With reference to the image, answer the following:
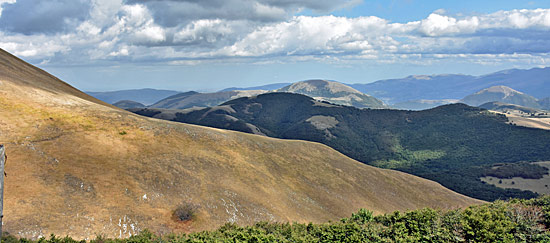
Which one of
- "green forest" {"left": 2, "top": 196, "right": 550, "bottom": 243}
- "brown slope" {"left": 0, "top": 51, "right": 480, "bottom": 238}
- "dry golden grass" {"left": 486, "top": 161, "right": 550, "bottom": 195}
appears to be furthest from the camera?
"dry golden grass" {"left": 486, "top": 161, "right": 550, "bottom": 195}

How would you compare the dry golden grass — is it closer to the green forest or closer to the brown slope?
the brown slope

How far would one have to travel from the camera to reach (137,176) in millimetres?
44000

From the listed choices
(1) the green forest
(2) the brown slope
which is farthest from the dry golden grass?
(1) the green forest

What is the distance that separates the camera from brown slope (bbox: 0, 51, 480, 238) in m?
35.0

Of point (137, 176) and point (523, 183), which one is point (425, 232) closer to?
point (137, 176)

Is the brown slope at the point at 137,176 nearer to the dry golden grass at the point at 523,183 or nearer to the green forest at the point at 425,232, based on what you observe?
the green forest at the point at 425,232

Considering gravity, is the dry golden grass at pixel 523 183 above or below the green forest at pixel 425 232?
below

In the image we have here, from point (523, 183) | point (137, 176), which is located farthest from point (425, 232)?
point (523, 183)

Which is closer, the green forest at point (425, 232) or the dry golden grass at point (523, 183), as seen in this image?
the green forest at point (425, 232)

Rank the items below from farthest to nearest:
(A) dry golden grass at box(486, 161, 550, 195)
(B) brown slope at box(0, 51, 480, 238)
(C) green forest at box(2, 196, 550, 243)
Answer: (A) dry golden grass at box(486, 161, 550, 195), (B) brown slope at box(0, 51, 480, 238), (C) green forest at box(2, 196, 550, 243)

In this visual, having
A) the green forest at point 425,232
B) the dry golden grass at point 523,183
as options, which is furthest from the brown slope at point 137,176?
the dry golden grass at point 523,183

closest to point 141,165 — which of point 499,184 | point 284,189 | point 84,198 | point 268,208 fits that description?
point 84,198

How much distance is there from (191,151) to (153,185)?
43.2 ft

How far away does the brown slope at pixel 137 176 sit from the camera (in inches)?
1378
